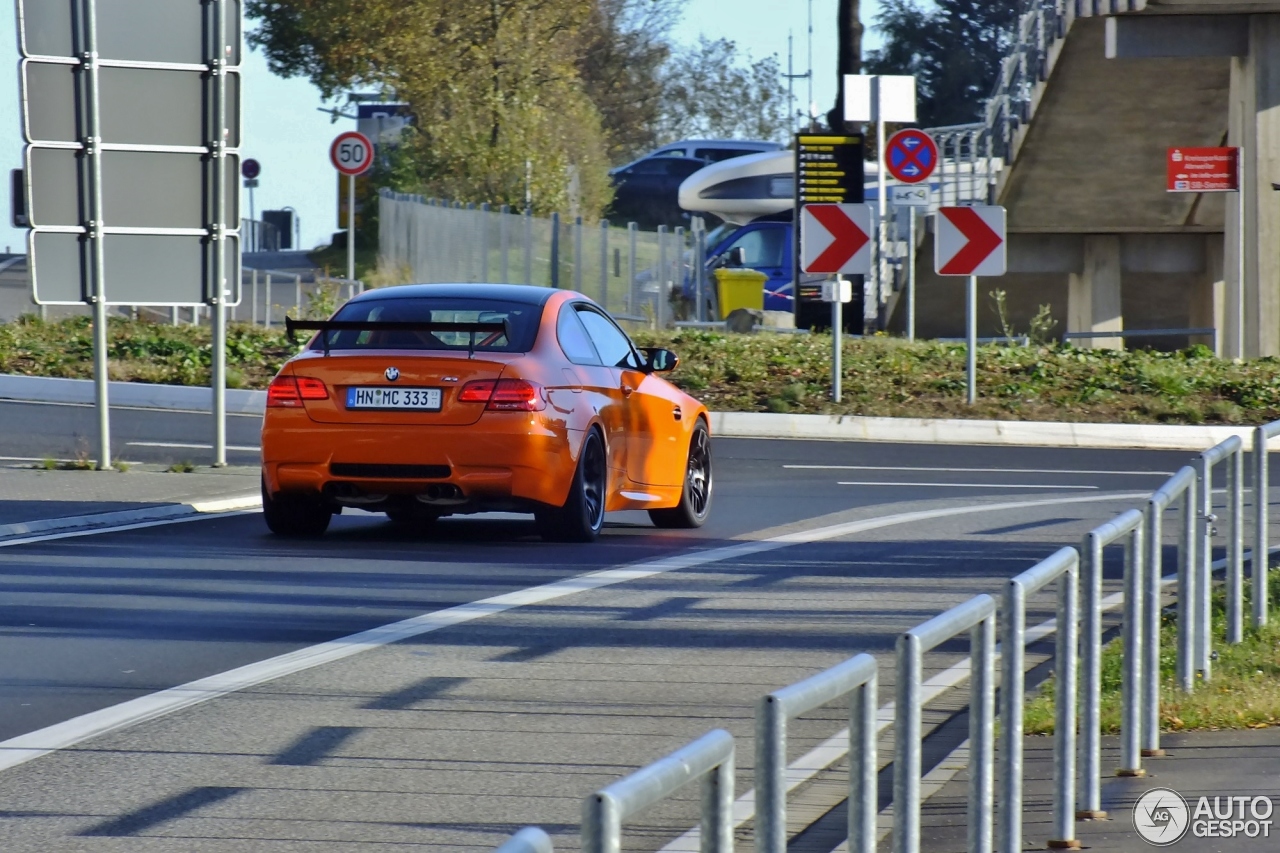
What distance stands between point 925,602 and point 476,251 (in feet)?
91.8

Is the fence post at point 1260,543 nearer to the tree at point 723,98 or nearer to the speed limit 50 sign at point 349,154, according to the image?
the speed limit 50 sign at point 349,154

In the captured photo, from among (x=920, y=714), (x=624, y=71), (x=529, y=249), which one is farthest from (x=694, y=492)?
(x=624, y=71)

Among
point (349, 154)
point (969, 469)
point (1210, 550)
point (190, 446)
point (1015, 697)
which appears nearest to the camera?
point (1015, 697)

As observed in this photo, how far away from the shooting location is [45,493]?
13.7 metres

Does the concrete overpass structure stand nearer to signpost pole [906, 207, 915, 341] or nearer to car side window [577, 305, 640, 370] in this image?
signpost pole [906, 207, 915, 341]

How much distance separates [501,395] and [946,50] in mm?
78975

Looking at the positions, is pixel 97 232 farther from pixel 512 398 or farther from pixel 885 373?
pixel 885 373

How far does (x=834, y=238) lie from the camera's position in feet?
68.0

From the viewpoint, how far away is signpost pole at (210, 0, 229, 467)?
1577cm

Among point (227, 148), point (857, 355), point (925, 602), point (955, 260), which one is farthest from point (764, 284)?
point (925, 602)

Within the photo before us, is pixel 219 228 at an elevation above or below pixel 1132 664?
above

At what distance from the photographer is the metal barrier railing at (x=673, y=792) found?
2.47m

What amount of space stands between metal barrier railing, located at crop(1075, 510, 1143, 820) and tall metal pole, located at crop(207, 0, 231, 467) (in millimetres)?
10667

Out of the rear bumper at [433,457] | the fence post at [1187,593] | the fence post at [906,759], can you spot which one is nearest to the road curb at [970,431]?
the rear bumper at [433,457]
